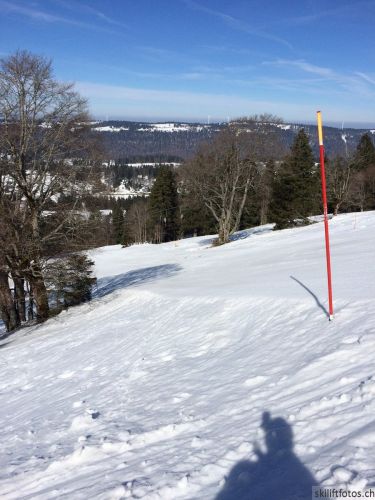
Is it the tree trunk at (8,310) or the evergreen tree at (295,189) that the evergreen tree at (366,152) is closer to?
the evergreen tree at (295,189)

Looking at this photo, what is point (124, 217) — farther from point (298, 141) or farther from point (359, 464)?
point (359, 464)

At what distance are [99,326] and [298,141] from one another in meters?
26.8

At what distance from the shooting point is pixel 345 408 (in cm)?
472

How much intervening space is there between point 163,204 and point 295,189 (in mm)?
28070

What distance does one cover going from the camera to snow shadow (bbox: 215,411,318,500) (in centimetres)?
375

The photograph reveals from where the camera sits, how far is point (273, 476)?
4.02 metres

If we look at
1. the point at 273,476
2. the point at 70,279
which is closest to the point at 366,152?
the point at 70,279

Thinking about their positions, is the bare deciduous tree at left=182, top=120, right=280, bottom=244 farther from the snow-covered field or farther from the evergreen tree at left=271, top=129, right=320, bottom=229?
the snow-covered field

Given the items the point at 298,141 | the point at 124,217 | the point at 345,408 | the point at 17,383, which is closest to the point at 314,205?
the point at 298,141

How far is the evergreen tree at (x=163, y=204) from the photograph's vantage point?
191 feet

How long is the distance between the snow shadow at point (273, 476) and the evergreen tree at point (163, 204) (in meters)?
54.3

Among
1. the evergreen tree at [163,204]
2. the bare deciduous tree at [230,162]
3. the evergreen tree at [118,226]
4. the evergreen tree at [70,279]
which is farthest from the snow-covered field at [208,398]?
the evergreen tree at [118,226]

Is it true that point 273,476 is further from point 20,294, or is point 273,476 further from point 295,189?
point 295,189

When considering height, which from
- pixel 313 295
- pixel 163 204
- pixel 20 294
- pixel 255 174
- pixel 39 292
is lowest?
pixel 20 294
